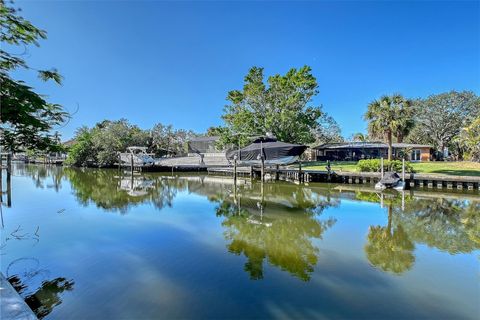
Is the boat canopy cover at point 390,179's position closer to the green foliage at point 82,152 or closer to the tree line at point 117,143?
→ the tree line at point 117,143

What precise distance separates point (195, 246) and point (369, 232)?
5.50 metres

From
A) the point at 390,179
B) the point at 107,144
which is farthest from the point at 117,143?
the point at 390,179

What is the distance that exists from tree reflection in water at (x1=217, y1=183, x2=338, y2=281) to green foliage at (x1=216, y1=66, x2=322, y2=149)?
13.7 metres

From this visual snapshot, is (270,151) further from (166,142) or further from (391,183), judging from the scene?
(166,142)

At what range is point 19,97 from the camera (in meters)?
4.12

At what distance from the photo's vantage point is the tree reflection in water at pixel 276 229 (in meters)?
6.45

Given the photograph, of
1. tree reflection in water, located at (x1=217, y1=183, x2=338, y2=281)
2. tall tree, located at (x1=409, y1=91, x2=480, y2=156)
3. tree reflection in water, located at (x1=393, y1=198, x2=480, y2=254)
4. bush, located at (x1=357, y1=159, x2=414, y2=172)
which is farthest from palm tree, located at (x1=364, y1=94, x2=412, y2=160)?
tall tree, located at (x1=409, y1=91, x2=480, y2=156)

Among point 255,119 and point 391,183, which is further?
point 255,119

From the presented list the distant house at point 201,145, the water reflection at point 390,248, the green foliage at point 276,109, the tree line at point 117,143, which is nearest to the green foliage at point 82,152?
the tree line at point 117,143

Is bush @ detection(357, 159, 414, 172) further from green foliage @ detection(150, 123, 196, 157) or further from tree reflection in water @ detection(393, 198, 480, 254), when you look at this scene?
green foliage @ detection(150, 123, 196, 157)

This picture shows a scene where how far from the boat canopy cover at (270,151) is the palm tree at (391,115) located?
8.99m

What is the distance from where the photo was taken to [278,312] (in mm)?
4371

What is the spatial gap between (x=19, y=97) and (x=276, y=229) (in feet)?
25.0

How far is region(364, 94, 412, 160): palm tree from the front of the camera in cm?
2444
